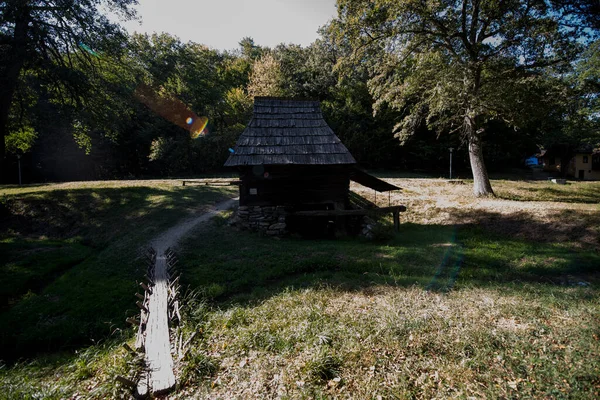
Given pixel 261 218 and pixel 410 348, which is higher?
pixel 261 218

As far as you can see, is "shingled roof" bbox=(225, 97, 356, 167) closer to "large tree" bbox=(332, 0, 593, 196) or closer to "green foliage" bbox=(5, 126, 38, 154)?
"large tree" bbox=(332, 0, 593, 196)

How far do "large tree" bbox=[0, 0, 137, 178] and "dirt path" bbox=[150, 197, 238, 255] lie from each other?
8.35 metres

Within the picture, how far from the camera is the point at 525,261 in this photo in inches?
337

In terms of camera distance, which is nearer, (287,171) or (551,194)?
(287,171)

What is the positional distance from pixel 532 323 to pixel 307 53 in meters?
41.7

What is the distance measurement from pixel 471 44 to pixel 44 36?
19843 millimetres

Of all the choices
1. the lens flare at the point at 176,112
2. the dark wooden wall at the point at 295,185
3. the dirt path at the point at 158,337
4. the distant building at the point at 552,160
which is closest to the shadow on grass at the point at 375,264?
the dirt path at the point at 158,337

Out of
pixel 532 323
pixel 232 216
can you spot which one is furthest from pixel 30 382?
pixel 232 216

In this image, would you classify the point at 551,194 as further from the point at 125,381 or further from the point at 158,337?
the point at 125,381

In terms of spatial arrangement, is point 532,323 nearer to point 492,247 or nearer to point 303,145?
point 492,247

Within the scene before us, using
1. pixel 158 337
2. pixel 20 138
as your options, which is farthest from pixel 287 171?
pixel 20 138

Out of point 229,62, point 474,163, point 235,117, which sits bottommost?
point 474,163

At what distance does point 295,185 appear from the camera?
1280 cm

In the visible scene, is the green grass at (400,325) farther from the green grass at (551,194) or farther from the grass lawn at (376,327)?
the green grass at (551,194)
